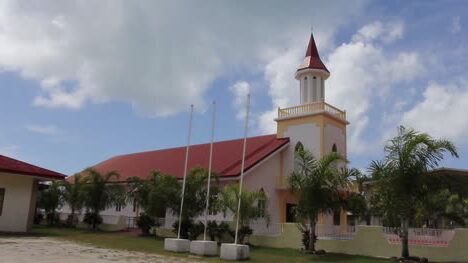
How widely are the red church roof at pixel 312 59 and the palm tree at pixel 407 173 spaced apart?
470 inches

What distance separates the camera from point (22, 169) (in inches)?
797

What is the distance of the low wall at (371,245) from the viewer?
14.0 m

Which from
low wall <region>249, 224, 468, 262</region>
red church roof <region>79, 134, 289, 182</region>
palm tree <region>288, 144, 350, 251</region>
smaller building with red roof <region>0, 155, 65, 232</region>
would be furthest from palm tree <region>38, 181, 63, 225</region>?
palm tree <region>288, 144, 350, 251</region>

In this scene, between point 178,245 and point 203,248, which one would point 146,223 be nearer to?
point 178,245

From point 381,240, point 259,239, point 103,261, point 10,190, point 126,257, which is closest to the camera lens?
point 103,261

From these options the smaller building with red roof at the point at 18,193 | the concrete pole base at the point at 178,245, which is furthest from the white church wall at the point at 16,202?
the concrete pole base at the point at 178,245

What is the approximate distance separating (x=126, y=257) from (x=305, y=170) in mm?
7322

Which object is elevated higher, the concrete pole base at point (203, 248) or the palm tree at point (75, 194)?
the palm tree at point (75, 194)

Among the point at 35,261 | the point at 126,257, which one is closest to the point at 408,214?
the point at 126,257

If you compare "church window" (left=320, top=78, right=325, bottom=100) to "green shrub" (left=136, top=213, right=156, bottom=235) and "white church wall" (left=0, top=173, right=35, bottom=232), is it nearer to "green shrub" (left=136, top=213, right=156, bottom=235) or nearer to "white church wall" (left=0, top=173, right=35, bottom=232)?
"green shrub" (left=136, top=213, right=156, bottom=235)

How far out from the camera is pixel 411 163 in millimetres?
14031

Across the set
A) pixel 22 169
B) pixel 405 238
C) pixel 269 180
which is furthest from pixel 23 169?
pixel 405 238

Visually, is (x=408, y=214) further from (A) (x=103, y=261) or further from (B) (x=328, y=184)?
(A) (x=103, y=261)

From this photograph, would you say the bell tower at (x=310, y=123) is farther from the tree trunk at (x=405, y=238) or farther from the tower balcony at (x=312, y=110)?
the tree trunk at (x=405, y=238)
